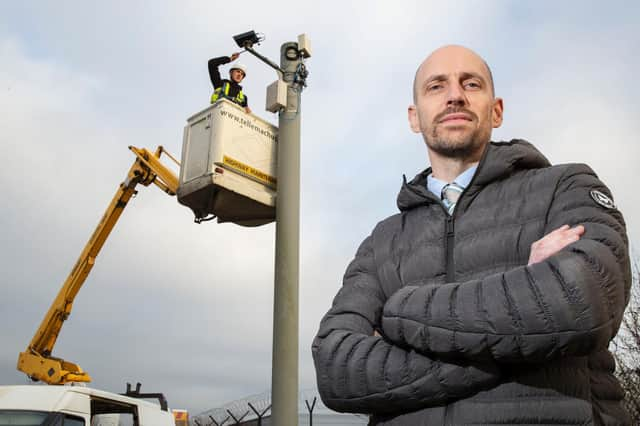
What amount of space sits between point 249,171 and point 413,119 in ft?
14.9

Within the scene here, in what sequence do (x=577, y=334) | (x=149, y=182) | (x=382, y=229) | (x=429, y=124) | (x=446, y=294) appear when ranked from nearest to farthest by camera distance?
1. (x=577, y=334)
2. (x=446, y=294)
3. (x=429, y=124)
4. (x=382, y=229)
5. (x=149, y=182)

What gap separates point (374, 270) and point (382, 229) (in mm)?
152

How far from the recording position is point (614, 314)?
132 cm

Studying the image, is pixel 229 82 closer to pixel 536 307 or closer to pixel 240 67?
pixel 240 67

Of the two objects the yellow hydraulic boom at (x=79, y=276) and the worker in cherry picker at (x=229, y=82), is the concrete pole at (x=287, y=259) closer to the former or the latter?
the worker in cherry picker at (x=229, y=82)

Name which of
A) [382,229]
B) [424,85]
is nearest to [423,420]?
[382,229]

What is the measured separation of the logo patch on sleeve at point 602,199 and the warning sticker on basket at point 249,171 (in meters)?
4.91

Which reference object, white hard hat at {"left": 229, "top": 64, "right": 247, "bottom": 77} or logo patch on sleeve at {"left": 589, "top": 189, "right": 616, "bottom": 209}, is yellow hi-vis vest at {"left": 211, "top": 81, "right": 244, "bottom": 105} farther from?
logo patch on sleeve at {"left": 589, "top": 189, "right": 616, "bottom": 209}

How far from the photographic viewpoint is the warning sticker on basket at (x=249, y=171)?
241 inches

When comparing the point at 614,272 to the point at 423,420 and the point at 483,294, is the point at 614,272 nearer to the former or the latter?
the point at 483,294

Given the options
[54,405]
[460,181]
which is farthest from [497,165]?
[54,405]

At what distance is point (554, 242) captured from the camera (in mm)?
1373

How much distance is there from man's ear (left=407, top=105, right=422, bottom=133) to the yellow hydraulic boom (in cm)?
1097

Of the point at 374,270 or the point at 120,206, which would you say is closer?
the point at 374,270
